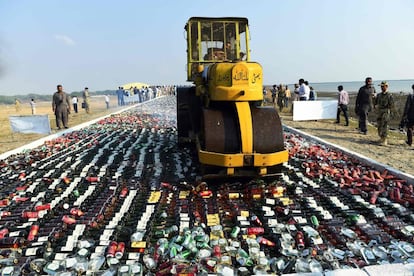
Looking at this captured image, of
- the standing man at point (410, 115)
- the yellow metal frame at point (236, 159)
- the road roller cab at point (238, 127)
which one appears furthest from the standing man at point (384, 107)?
the yellow metal frame at point (236, 159)

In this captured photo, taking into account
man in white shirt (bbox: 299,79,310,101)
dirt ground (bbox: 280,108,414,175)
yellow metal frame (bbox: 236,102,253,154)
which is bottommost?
dirt ground (bbox: 280,108,414,175)

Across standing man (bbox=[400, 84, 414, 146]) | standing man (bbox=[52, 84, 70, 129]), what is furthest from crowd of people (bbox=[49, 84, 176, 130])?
standing man (bbox=[400, 84, 414, 146])

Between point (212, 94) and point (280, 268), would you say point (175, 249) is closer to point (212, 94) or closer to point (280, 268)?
point (280, 268)

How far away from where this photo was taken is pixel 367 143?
9.30 meters

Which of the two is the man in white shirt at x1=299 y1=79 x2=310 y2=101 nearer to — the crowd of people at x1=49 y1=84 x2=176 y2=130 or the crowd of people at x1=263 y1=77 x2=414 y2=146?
the crowd of people at x1=263 y1=77 x2=414 y2=146

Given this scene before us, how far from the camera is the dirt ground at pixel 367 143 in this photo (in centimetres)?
726

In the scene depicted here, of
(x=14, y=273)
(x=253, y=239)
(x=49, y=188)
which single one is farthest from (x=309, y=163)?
(x=14, y=273)

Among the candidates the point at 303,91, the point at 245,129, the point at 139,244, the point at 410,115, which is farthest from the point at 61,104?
the point at 410,115

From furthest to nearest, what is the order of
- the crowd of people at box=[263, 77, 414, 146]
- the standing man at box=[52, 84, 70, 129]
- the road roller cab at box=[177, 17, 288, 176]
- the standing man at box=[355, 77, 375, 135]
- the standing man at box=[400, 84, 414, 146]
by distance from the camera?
1. the standing man at box=[52, 84, 70, 129]
2. the standing man at box=[355, 77, 375, 135]
3. the crowd of people at box=[263, 77, 414, 146]
4. the standing man at box=[400, 84, 414, 146]
5. the road roller cab at box=[177, 17, 288, 176]

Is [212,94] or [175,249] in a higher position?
[212,94]

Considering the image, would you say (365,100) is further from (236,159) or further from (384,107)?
(236,159)

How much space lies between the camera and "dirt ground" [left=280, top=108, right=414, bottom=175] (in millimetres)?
7262

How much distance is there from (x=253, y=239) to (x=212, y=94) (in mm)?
2592

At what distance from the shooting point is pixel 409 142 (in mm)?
8789
